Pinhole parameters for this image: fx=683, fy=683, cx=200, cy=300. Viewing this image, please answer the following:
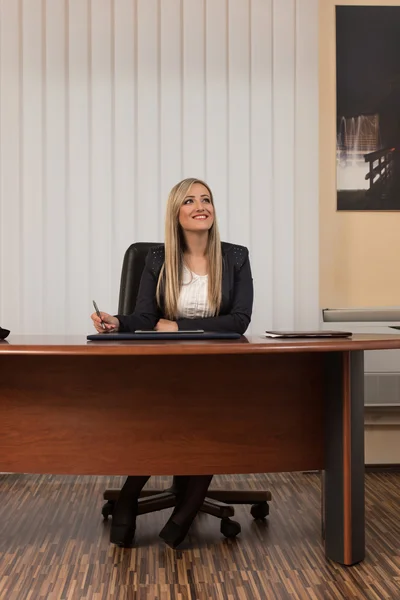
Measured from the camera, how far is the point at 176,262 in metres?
2.77

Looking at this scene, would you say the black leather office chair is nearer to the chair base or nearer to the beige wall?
the chair base

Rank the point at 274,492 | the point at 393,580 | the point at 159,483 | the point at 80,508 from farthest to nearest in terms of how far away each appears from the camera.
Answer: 1. the point at 159,483
2. the point at 274,492
3. the point at 80,508
4. the point at 393,580

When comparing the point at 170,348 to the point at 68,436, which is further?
the point at 68,436

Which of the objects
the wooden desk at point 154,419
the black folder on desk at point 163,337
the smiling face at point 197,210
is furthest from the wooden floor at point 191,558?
the smiling face at point 197,210

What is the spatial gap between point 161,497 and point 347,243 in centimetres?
179

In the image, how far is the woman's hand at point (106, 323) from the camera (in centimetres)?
233

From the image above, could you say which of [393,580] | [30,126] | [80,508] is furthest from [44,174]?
[393,580]

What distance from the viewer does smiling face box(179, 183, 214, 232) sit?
9.07 ft

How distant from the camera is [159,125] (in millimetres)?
3566

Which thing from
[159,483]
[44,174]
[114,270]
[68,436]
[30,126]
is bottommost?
[159,483]

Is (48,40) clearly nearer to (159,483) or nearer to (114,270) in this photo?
Answer: (114,270)

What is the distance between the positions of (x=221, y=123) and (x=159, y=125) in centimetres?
32

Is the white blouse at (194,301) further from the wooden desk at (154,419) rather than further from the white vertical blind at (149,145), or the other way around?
the white vertical blind at (149,145)

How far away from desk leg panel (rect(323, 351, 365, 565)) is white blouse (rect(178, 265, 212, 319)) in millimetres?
697
